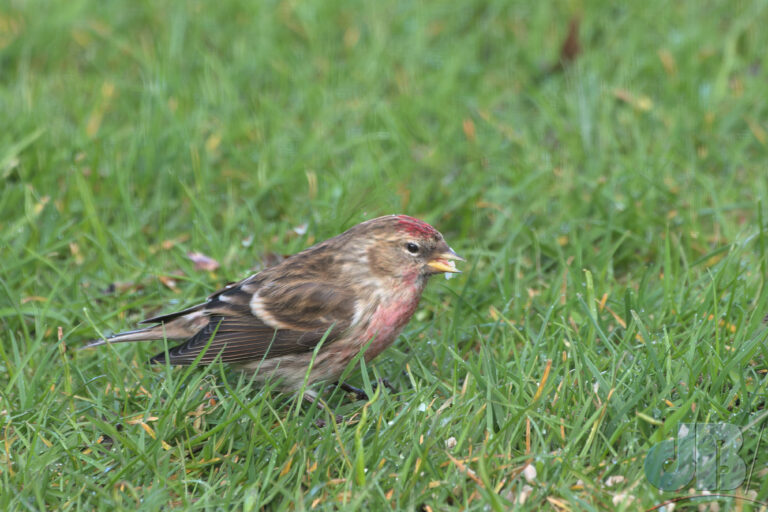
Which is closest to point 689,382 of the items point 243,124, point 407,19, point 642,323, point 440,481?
point 642,323

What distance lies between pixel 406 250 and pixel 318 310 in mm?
442

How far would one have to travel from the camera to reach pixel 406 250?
399cm

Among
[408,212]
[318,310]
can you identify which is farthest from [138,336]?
[408,212]

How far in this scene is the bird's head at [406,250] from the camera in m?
3.96

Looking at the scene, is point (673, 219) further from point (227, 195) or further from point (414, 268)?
point (227, 195)

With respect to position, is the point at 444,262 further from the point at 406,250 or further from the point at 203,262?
the point at 203,262

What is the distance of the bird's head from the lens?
396 centimetres

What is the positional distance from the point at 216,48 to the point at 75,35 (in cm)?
98

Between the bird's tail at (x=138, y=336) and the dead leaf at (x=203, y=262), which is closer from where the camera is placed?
the bird's tail at (x=138, y=336)

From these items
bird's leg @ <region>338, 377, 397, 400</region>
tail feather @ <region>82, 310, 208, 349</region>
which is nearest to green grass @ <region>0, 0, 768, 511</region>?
bird's leg @ <region>338, 377, 397, 400</region>

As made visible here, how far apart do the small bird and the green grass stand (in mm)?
165
